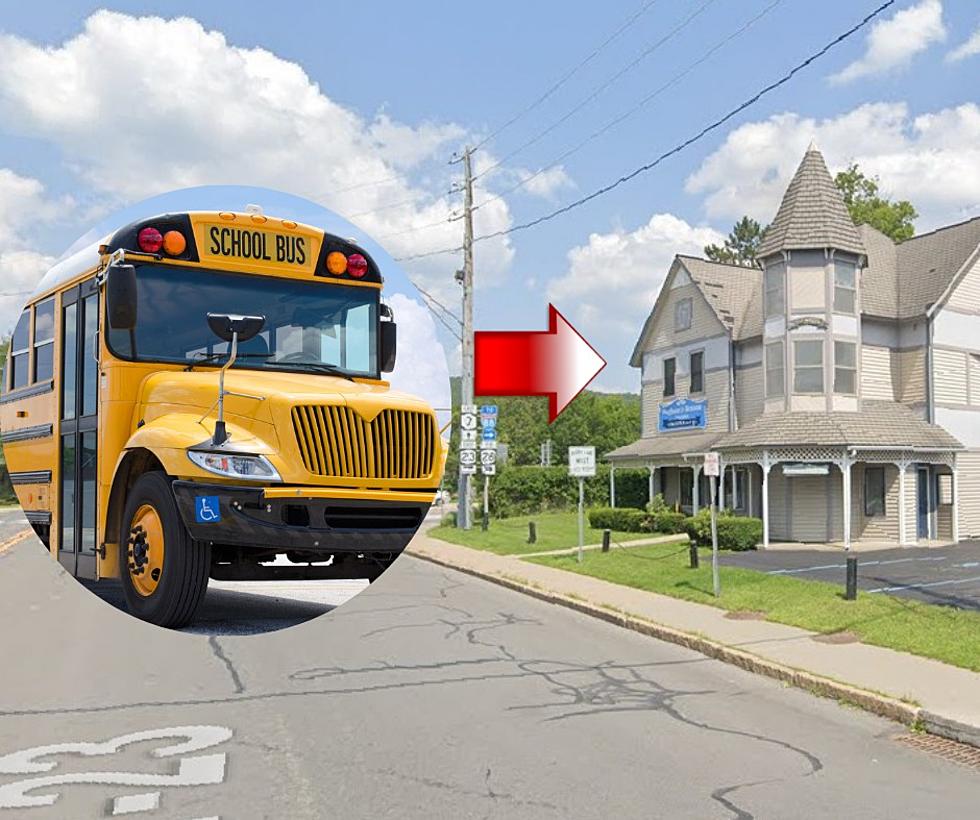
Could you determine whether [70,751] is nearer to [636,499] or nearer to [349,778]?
[349,778]

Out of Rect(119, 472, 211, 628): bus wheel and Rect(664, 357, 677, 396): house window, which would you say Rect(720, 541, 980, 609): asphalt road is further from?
Rect(119, 472, 211, 628): bus wheel

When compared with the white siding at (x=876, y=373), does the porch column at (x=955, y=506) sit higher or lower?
lower

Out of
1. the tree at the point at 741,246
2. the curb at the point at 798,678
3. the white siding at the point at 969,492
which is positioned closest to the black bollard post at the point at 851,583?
the curb at the point at 798,678

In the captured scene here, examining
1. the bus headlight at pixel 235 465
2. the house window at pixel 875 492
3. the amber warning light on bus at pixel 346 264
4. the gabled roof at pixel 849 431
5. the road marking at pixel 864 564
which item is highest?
the gabled roof at pixel 849 431

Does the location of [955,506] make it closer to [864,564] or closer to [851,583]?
[864,564]

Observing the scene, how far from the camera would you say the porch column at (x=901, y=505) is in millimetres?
29875

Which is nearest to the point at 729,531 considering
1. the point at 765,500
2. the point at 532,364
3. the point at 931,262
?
the point at 765,500

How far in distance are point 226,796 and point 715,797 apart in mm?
3373

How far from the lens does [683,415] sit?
37.7 metres

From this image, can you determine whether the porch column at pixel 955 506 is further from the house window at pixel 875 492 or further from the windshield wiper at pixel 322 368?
the windshield wiper at pixel 322 368

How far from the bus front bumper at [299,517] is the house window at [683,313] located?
36.9 metres

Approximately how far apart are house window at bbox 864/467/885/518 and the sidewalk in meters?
14.2

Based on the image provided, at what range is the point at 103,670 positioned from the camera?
11266 millimetres

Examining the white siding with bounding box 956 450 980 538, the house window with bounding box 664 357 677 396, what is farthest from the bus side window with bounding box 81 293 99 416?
the house window with bounding box 664 357 677 396
